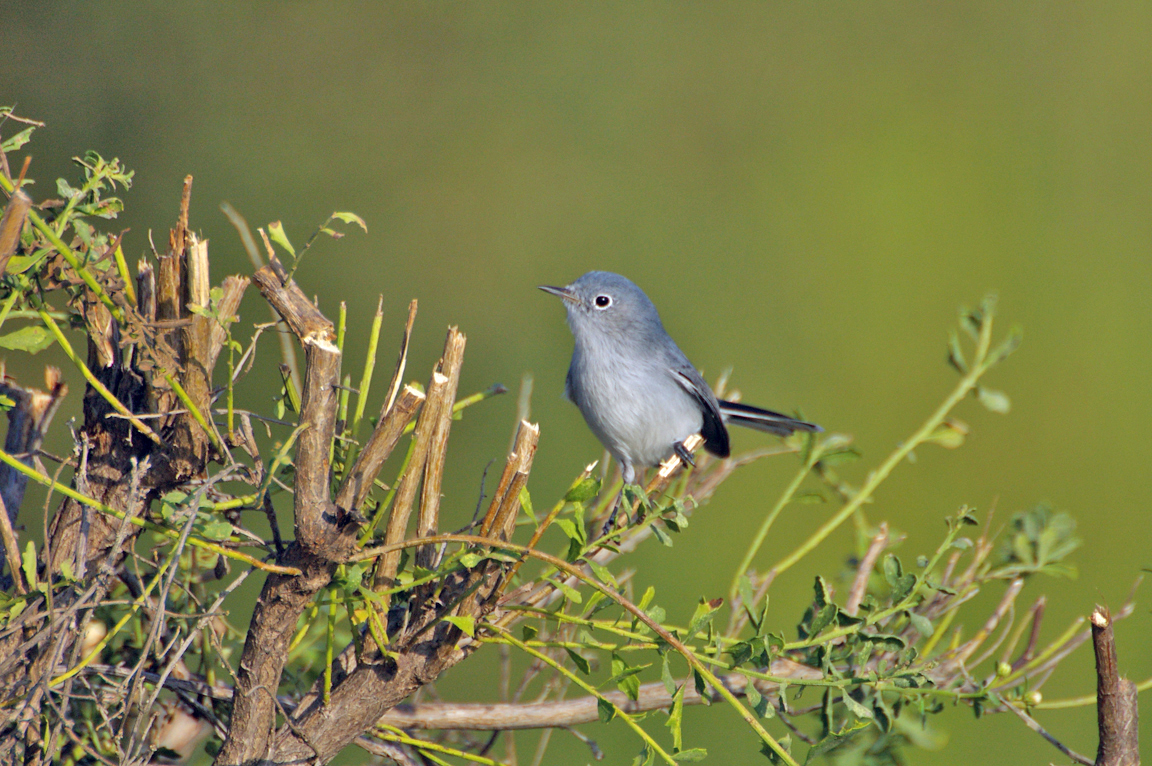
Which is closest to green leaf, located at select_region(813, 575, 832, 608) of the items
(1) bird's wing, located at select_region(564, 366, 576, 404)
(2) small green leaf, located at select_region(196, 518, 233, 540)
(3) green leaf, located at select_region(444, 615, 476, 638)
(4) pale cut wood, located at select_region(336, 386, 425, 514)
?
(3) green leaf, located at select_region(444, 615, 476, 638)

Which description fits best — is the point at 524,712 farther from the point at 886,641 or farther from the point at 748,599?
the point at 886,641

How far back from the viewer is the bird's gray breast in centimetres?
198

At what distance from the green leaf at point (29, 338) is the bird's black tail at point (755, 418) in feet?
4.90

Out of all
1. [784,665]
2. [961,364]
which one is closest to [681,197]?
[961,364]

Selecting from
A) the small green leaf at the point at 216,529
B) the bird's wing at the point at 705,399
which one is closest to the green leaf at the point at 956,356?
the bird's wing at the point at 705,399

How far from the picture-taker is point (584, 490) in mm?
891

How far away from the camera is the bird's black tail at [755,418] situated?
2082 mm

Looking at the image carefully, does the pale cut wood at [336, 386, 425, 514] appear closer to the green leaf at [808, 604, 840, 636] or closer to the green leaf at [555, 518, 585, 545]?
the green leaf at [555, 518, 585, 545]

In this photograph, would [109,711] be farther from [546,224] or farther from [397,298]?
[546,224]

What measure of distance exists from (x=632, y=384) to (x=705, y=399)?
0.20m

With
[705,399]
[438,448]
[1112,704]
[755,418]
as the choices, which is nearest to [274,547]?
[438,448]

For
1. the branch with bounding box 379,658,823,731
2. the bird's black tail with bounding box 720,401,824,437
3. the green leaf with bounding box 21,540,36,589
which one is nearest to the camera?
the green leaf with bounding box 21,540,36,589

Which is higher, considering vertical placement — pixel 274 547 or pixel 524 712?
pixel 274 547

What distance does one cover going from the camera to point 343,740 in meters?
0.92
